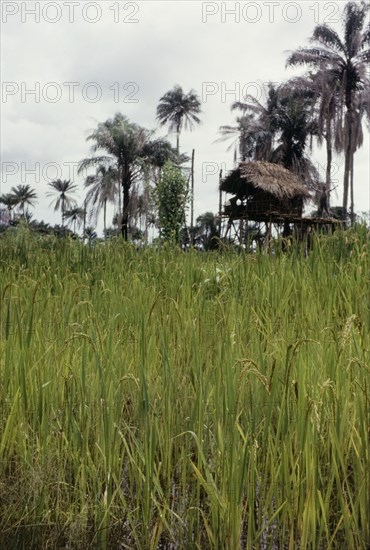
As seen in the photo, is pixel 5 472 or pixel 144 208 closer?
pixel 5 472

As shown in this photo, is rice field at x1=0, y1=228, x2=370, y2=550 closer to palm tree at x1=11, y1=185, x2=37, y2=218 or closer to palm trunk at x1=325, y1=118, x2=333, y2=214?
palm trunk at x1=325, y1=118, x2=333, y2=214

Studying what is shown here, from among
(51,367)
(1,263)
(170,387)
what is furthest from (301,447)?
(1,263)

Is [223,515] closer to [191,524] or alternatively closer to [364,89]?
[191,524]

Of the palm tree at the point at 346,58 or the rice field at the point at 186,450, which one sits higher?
the palm tree at the point at 346,58

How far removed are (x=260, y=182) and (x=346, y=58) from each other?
682 inches

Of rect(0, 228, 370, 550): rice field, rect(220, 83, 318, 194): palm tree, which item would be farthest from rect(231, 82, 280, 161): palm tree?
rect(0, 228, 370, 550): rice field

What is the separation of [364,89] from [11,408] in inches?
1398

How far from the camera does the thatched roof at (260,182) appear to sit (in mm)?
20500

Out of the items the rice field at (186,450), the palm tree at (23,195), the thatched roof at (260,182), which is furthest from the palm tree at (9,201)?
the rice field at (186,450)

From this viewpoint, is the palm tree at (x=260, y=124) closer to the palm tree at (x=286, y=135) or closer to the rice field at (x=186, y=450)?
the palm tree at (x=286, y=135)

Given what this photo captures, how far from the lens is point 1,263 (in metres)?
6.28

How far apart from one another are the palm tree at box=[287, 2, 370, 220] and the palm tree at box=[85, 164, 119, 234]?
42.3ft

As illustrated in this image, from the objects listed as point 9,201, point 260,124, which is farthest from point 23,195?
point 260,124

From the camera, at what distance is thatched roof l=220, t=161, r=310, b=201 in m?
20.5
